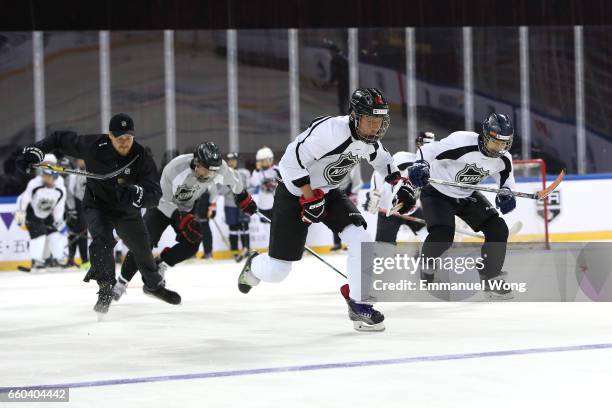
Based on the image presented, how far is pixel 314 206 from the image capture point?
17.3 ft

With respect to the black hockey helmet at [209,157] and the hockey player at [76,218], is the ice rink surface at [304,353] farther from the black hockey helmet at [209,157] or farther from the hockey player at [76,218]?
the hockey player at [76,218]

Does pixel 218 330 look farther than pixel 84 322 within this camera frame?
No

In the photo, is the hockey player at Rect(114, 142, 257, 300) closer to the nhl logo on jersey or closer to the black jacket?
the black jacket

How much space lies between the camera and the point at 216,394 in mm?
3609

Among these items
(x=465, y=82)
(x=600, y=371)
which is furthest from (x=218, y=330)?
(x=465, y=82)

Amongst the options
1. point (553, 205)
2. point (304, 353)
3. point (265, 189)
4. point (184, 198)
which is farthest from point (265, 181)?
point (304, 353)

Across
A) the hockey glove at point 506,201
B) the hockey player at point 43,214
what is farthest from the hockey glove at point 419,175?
the hockey player at point 43,214

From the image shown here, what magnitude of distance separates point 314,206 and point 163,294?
1787 mm

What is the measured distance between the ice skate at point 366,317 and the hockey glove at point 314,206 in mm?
493

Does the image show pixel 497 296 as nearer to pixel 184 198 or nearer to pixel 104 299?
pixel 184 198

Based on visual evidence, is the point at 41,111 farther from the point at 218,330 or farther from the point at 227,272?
the point at 218,330

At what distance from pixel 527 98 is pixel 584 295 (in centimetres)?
1019

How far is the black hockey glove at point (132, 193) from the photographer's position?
20.1ft

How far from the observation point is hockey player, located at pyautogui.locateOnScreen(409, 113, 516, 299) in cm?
668
